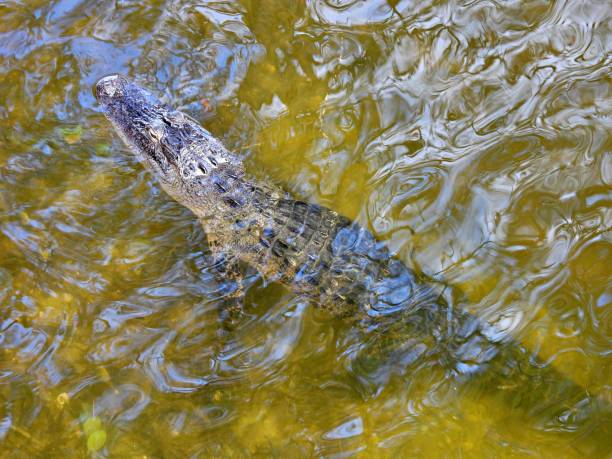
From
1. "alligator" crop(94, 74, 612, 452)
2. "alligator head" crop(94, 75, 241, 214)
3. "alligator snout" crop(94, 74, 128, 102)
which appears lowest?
"alligator" crop(94, 74, 612, 452)

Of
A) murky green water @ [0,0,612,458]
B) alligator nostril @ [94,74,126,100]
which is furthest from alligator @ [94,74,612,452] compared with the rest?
murky green water @ [0,0,612,458]

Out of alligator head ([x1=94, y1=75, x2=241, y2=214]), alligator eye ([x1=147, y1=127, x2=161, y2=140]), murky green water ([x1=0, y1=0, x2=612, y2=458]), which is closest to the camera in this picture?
murky green water ([x1=0, y1=0, x2=612, y2=458])

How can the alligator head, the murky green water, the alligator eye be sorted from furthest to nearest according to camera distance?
1. the alligator eye
2. the alligator head
3. the murky green water

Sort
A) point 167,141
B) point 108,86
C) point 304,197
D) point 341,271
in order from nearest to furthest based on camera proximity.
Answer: point 341,271 → point 304,197 → point 108,86 → point 167,141

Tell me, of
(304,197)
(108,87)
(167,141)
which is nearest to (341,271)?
(304,197)

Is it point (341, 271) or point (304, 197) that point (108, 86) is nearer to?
point (304, 197)

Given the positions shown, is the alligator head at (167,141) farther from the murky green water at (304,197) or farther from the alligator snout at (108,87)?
the murky green water at (304,197)

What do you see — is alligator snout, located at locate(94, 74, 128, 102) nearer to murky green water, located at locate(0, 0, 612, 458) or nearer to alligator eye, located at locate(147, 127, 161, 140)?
murky green water, located at locate(0, 0, 612, 458)
